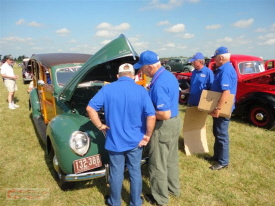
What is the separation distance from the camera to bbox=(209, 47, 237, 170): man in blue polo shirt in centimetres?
316

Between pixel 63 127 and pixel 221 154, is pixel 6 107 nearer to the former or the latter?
pixel 63 127

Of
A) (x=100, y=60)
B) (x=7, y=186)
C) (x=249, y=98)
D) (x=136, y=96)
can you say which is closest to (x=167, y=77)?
(x=136, y=96)

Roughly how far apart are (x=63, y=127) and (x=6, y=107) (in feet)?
22.2

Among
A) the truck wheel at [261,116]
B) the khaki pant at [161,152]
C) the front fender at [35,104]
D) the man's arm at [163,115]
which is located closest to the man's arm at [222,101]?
the khaki pant at [161,152]

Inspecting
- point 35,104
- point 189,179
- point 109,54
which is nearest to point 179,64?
point 35,104

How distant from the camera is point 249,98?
5.62m

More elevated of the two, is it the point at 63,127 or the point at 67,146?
the point at 63,127

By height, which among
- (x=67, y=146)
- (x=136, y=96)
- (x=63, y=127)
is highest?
(x=136, y=96)

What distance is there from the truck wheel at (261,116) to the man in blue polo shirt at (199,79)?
2561 mm

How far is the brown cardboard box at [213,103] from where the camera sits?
3152mm

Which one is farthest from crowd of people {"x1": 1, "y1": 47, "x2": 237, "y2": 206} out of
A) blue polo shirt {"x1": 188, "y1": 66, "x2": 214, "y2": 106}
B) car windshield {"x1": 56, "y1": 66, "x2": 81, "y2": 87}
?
car windshield {"x1": 56, "y1": 66, "x2": 81, "y2": 87}

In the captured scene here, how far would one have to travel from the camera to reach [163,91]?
2.34m

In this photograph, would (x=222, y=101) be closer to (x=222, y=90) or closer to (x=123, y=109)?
(x=222, y=90)

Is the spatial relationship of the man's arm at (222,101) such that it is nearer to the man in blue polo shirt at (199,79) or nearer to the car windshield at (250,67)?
the man in blue polo shirt at (199,79)
